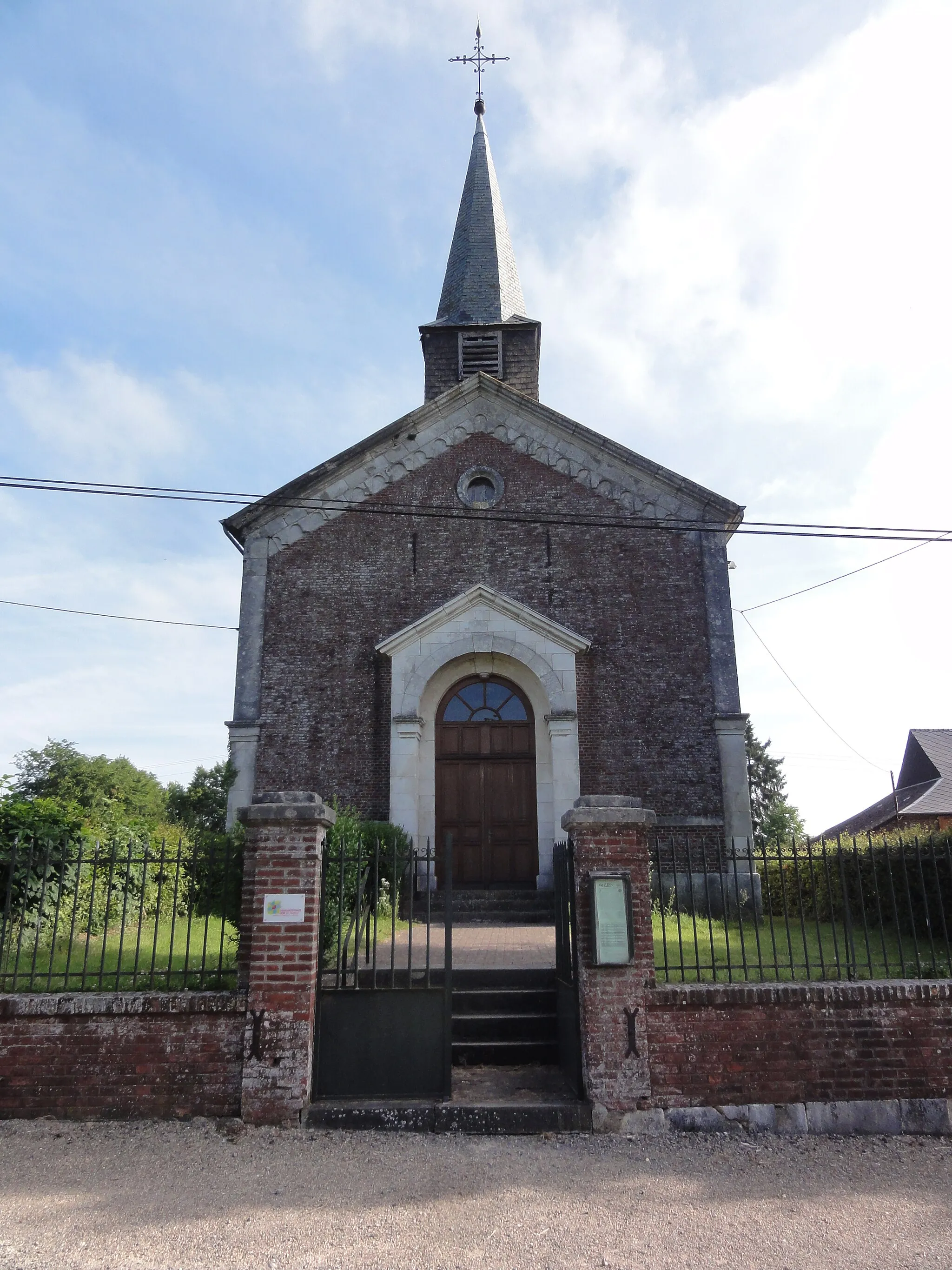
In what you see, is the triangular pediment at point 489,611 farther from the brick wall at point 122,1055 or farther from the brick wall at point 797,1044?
the brick wall at point 122,1055

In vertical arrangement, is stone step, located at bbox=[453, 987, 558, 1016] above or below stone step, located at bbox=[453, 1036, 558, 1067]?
above

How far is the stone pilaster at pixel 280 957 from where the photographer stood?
6.23m

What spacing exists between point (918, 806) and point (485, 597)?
24.1 m

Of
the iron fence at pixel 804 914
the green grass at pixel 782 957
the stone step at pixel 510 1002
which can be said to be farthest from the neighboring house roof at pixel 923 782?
the stone step at pixel 510 1002

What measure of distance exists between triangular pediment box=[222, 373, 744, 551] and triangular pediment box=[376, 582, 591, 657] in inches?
96.1

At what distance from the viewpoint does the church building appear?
13094 millimetres

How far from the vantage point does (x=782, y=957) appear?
26.0 ft

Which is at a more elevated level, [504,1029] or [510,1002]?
[510,1002]

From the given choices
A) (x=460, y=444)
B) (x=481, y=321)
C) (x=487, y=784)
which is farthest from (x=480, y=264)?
(x=487, y=784)

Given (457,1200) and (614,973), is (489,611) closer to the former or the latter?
(614,973)

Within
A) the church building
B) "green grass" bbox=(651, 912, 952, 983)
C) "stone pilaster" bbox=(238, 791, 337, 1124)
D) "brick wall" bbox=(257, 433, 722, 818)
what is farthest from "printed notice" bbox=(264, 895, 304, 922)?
"brick wall" bbox=(257, 433, 722, 818)

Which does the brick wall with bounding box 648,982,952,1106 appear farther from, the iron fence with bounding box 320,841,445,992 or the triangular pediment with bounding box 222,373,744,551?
the triangular pediment with bounding box 222,373,744,551

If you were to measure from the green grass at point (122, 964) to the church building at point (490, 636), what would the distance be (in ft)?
12.4

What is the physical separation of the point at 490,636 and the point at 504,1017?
6.86m
